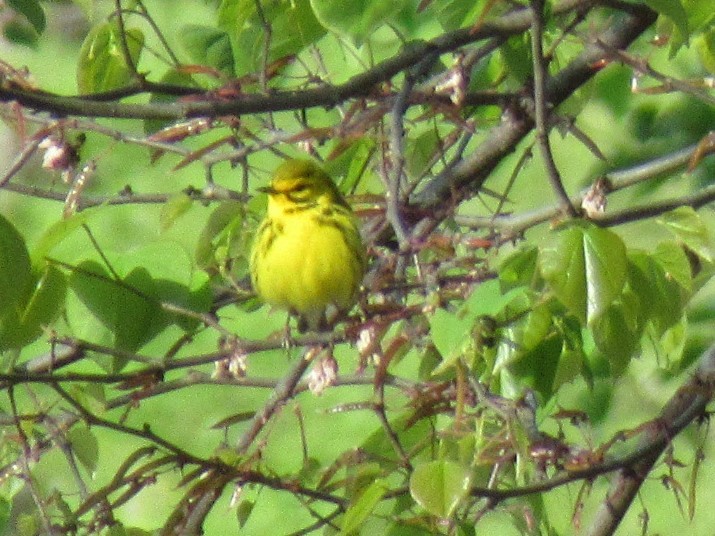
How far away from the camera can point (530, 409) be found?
186 centimetres

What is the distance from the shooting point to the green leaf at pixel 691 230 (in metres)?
1.99

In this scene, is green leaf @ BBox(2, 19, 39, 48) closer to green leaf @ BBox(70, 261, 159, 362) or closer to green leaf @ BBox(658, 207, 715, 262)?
green leaf @ BBox(70, 261, 159, 362)

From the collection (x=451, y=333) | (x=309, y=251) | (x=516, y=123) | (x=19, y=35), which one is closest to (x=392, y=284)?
(x=451, y=333)

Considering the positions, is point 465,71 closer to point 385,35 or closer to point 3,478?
point 3,478

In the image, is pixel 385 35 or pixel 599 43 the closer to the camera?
pixel 599 43

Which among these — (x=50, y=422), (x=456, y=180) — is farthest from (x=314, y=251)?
(x=50, y=422)

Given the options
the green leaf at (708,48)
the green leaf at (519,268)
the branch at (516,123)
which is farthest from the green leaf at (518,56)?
the green leaf at (519,268)

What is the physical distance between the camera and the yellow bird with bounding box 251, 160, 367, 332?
3.16 meters

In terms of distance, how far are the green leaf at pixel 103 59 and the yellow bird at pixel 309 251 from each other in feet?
2.13

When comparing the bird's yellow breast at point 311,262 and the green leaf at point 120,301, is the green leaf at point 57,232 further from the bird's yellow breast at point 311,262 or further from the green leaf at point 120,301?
the bird's yellow breast at point 311,262

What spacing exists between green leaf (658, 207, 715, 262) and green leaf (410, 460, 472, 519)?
0.52 m

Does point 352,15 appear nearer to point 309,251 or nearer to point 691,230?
point 691,230

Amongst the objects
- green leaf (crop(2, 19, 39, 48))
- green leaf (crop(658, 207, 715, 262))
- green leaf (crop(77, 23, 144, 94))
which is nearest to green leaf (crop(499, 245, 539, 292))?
green leaf (crop(658, 207, 715, 262))

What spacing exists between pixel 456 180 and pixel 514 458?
795 millimetres
